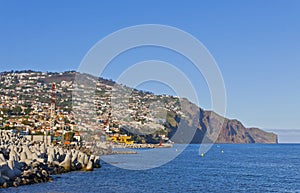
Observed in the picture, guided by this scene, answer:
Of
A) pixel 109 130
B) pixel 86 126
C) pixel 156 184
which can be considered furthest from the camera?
pixel 109 130

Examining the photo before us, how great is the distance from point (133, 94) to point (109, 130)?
27660mm

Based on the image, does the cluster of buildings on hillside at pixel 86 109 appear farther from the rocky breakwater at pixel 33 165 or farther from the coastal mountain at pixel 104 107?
the rocky breakwater at pixel 33 165

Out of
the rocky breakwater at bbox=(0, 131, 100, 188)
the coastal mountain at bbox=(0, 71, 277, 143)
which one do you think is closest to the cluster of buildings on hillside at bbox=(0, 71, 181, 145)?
the coastal mountain at bbox=(0, 71, 277, 143)

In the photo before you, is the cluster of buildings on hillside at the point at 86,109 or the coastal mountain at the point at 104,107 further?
the coastal mountain at the point at 104,107

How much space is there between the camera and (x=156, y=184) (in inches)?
1415

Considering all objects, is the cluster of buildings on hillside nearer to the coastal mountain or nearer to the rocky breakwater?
the coastal mountain

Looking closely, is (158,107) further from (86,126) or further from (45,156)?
(45,156)

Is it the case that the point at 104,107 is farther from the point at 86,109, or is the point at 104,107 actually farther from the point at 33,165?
the point at 33,165

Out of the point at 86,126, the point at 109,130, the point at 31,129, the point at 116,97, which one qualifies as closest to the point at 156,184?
the point at 31,129

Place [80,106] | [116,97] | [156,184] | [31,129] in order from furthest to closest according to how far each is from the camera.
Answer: [116,97] → [80,106] → [31,129] → [156,184]

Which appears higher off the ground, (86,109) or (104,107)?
(104,107)

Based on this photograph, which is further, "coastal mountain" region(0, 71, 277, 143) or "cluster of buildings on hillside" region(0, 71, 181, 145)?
"coastal mountain" region(0, 71, 277, 143)

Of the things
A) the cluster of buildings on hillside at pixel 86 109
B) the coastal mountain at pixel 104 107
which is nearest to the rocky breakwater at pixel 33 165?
the cluster of buildings on hillside at pixel 86 109

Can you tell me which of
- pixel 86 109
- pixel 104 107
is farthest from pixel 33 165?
pixel 104 107
